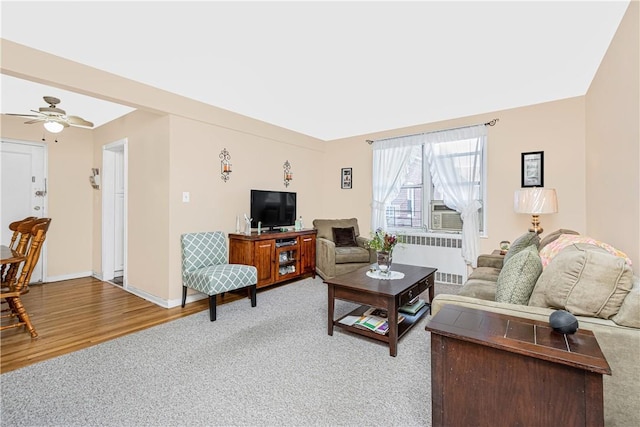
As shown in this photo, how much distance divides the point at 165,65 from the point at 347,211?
3633 millimetres

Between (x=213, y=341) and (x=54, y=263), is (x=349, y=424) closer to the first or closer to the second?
(x=213, y=341)

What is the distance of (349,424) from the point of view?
1.56 meters

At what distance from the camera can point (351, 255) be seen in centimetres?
424

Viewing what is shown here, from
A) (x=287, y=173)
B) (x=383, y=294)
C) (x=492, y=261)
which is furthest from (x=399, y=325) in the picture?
(x=287, y=173)

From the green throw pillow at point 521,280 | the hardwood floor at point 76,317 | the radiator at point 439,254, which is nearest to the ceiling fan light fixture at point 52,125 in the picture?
the hardwood floor at point 76,317

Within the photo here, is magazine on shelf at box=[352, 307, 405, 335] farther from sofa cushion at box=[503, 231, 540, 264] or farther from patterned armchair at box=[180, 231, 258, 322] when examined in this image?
patterned armchair at box=[180, 231, 258, 322]

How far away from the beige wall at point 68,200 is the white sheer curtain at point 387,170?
4750 mm

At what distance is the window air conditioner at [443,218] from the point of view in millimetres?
4402

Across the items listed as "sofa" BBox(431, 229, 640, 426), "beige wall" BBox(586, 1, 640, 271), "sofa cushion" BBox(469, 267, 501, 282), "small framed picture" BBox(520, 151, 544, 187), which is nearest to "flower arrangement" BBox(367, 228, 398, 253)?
"sofa cushion" BBox(469, 267, 501, 282)

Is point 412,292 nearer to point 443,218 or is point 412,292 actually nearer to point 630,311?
point 630,311

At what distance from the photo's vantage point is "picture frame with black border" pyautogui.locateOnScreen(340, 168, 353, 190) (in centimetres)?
542

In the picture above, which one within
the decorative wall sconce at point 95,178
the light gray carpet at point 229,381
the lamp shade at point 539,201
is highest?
the decorative wall sconce at point 95,178

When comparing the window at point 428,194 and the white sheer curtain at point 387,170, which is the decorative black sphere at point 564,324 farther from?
the white sheer curtain at point 387,170

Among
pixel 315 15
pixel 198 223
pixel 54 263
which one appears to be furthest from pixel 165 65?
pixel 54 263
